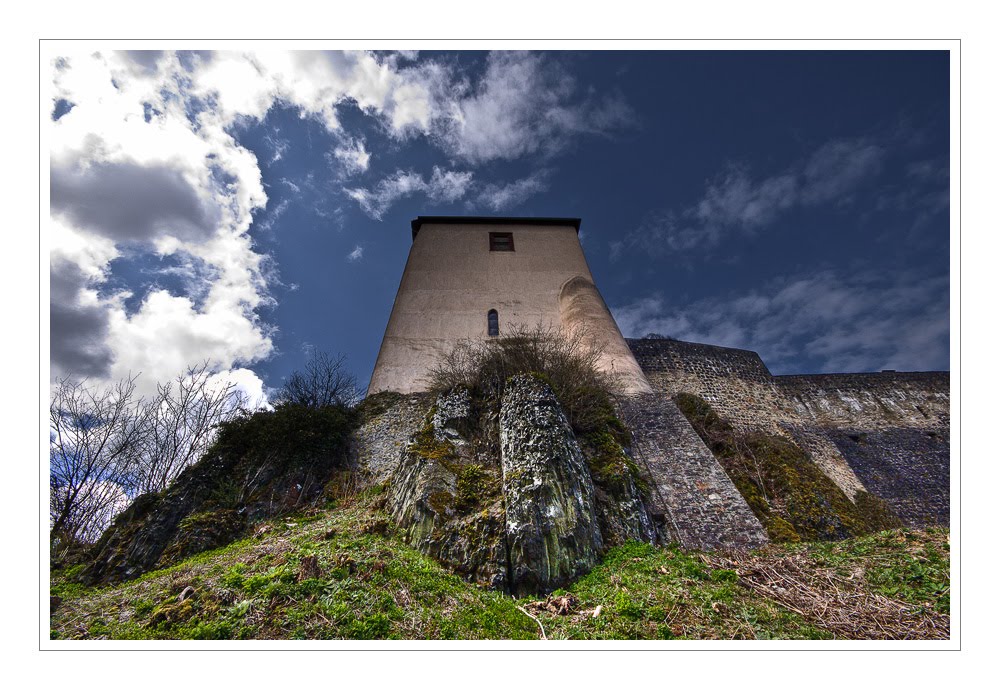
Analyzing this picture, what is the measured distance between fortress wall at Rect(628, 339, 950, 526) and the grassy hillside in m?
8.99

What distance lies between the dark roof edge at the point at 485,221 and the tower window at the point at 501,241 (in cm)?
79

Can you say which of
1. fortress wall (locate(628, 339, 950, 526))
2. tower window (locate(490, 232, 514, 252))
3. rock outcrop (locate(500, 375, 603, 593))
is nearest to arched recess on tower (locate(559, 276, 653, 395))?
fortress wall (locate(628, 339, 950, 526))

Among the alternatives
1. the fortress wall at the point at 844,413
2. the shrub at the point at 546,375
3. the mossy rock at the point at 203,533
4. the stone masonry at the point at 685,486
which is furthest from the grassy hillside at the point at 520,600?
the fortress wall at the point at 844,413

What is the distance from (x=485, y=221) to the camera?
18.3 m

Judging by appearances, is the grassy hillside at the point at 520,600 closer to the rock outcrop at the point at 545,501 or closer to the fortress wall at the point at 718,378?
the rock outcrop at the point at 545,501

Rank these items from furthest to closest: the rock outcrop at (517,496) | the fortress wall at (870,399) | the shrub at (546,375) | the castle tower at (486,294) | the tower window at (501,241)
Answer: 1. the tower window at (501,241)
2. the fortress wall at (870,399)
3. the castle tower at (486,294)
4. the shrub at (546,375)
5. the rock outcrop at (517,496)

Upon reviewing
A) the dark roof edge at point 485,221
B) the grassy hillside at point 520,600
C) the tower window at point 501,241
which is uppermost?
the dark roof edge at point 485,221

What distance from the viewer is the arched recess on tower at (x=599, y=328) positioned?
11375 mm

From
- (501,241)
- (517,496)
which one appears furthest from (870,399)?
(517,496)

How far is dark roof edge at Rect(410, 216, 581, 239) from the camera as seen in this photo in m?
18.0

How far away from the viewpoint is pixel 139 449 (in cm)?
1227

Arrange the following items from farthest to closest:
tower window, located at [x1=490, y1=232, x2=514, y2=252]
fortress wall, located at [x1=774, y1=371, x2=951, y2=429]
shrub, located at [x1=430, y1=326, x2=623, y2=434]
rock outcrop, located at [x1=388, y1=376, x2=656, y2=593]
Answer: tower window, located at [x1=490, y1=232, x2=514, y2=252] → fortress wall, located at [x1=774, y1=371, x2=951, y2=429] → shrub, located at [x1=430, y1=326, x2=623, y2=434] → rock outcrop, located at [x1=388, y1=376, x2=656, y2=593]

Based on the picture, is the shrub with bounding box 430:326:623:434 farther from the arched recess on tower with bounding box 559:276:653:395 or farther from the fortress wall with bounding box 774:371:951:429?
the fortress wall with bounding box 774:371:951:429
